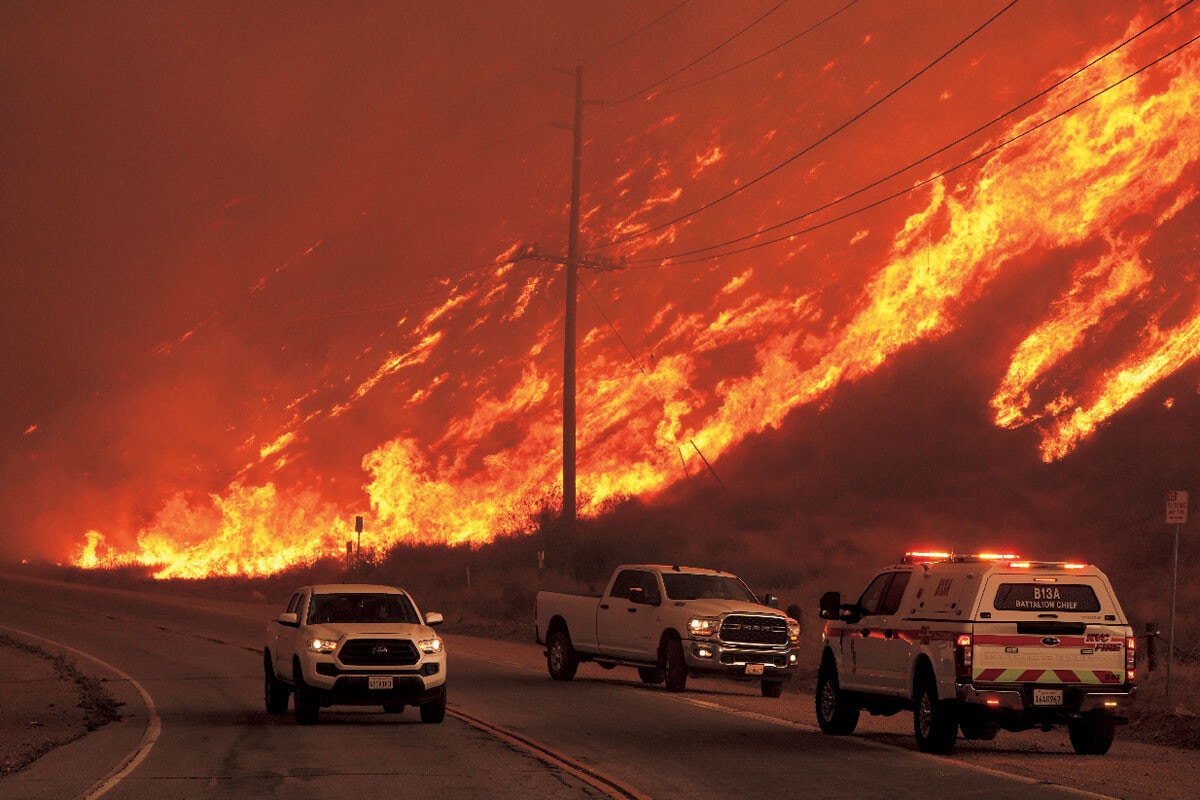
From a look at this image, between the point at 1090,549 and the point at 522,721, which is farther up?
the point at 1090,549

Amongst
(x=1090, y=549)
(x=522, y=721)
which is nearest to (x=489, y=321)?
(x=1090, y=549)

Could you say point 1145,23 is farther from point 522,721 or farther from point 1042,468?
point 522,721

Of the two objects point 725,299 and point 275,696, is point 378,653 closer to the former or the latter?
point 275,696

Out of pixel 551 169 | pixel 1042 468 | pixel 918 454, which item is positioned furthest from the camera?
pixel 551 169

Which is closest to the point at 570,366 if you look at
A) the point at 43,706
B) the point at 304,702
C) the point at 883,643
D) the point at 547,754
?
the point at 43,706

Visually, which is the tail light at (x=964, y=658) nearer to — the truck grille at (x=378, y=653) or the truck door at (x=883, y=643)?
the truck door at (x=883, y=643)

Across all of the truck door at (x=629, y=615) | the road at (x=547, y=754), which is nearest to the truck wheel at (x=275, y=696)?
the road at (x=547, y=754)

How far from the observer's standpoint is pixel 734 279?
75.9 meters

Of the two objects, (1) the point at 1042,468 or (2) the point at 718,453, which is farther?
(2) the point at 718,453

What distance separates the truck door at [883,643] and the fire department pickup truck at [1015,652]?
157 millimetres

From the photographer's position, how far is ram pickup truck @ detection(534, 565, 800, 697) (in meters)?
23.4

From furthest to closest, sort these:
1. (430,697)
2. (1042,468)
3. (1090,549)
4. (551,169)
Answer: (551,169)
(1042,468)
(1090,549)
(430,697)

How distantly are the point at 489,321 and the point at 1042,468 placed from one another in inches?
1386

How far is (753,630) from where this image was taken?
77.7 ft
